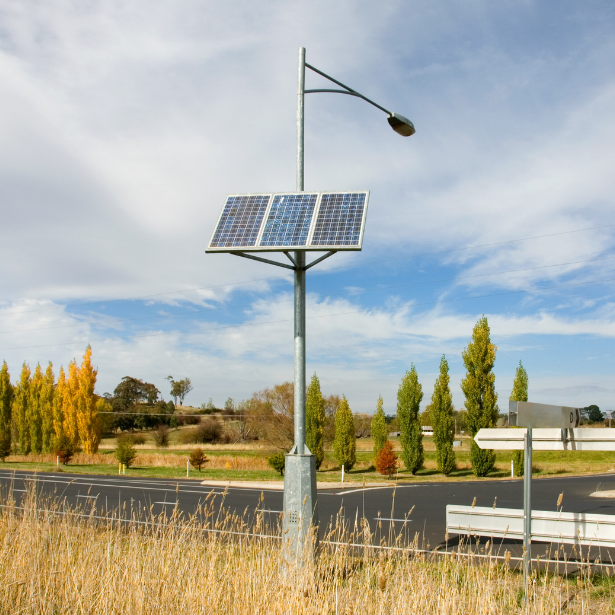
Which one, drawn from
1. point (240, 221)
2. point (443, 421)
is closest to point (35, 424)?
point (443, 421)

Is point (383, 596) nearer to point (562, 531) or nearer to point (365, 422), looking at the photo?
point (562, 531)

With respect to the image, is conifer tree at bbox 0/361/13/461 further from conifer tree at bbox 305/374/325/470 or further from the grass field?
conifer tree at bbox 305/374/325/470

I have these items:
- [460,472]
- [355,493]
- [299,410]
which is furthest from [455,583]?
[460,472]

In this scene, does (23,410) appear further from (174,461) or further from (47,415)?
(174,461)

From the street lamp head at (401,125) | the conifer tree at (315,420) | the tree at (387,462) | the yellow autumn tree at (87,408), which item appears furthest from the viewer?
the yellow autumn tree at (87,408)

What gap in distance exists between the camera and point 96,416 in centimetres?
4912

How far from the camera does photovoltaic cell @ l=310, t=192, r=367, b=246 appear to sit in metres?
5.94

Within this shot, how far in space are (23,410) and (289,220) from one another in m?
53.9

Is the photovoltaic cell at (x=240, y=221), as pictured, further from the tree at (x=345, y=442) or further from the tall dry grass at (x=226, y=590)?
the tree at (x=345, y=442)

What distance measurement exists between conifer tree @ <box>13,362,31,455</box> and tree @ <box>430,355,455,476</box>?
36.5 metres

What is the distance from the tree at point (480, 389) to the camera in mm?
31978

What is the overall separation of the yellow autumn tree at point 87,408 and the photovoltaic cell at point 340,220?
4689cm

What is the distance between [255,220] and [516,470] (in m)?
29.6

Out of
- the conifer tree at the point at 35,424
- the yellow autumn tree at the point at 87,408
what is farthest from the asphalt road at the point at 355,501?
the conifer tree at the point at 35,424
